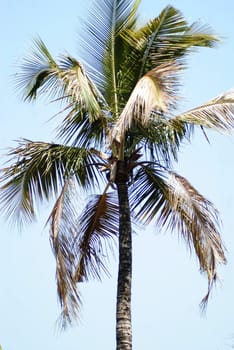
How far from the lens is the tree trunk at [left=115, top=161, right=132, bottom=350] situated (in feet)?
55.6

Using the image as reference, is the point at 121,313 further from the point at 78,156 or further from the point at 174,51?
the point at 174,51

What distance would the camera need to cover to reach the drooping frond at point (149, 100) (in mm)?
16828

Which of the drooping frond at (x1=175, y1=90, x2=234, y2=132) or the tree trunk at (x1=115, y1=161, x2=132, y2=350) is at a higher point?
the drooping frond at (x1=175, y1=90, x2=234, y2=132)

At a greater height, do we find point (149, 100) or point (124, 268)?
point (149, 100)

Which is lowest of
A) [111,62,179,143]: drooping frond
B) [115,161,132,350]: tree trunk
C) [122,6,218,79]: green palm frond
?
[115,161,132,350]: tree trunk

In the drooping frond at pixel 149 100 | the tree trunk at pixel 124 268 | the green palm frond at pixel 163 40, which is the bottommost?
the tree trunk at pixel 124 268

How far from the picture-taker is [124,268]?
57.3 ft

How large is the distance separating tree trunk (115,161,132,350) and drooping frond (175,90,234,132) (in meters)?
1.37

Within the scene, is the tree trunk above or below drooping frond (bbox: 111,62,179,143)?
below

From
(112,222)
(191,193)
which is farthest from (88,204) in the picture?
(191,193)

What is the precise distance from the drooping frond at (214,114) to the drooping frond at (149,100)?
0.44m

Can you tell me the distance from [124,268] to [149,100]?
282 centimetres

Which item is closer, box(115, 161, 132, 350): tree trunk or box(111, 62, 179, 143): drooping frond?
box(111, 62, 179, 143): drooping frond

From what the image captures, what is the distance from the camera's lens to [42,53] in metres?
18.5
